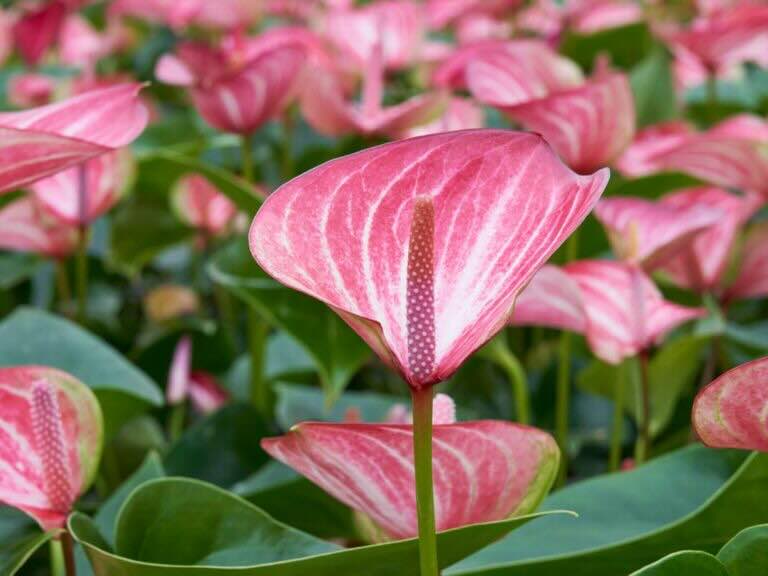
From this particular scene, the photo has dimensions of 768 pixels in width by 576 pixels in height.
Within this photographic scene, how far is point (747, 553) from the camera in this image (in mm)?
362

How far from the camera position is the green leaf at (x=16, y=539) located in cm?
42

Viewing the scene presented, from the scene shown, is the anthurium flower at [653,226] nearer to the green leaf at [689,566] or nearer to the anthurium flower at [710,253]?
the anthurium flower at [710,253]

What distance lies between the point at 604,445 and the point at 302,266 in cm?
55

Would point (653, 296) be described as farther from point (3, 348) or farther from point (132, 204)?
point (132, 204)

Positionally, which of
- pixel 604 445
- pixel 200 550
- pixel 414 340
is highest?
pixel 414 340

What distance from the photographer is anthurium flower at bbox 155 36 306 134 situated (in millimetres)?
749

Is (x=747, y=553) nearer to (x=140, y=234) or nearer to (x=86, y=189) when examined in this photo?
(x=86, y=189)

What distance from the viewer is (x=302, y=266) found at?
34 cm

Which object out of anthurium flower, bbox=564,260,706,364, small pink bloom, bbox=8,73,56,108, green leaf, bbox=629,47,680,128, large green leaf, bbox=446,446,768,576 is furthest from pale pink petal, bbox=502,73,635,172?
small pink bloom, bbox=8,73,56,108

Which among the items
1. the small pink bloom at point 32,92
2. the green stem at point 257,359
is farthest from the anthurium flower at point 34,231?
the small pink bloom at point 32,92

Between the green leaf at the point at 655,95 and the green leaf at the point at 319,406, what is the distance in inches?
18.6

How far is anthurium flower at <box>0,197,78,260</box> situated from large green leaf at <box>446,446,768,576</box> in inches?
17.5

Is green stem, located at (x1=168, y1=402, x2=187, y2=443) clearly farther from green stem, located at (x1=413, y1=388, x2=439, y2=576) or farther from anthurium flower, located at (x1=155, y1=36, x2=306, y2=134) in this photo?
green stem, located at (x1=413, y1=388, x2=439, y2=576)

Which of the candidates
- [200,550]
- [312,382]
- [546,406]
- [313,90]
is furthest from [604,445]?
[200,550]
